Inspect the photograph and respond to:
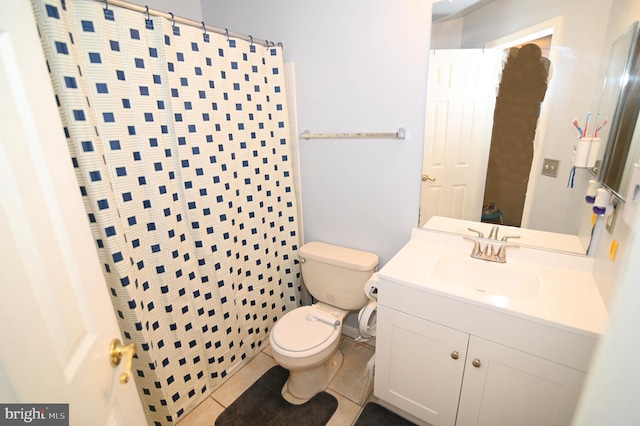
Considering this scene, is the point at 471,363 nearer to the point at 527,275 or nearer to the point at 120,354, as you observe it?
the point at 527,275

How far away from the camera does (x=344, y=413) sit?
1540 millimetres

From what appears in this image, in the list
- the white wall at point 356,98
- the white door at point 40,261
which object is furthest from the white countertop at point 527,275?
the white door at point 40,261

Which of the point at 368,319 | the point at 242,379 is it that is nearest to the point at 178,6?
the point at 368,319

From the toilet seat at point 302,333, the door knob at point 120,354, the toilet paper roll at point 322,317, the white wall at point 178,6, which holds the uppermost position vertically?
the white wall at point 178,6

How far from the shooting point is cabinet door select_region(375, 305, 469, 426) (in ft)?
3.94

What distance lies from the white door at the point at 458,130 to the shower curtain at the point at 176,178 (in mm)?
848

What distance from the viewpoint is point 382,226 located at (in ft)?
5.64

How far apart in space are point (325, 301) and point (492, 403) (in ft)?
3.22

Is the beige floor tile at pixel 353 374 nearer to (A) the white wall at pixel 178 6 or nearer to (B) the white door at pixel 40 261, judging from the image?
(B) the white door at pixel 40 261

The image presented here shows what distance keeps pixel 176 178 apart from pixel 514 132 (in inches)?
60.7

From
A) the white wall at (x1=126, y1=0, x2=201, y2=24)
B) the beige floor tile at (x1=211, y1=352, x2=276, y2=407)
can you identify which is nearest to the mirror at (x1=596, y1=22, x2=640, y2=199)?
the beige floor tile at (x1=211, y1=352, x2=276, y2=407)

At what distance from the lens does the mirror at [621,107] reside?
916 millimetres

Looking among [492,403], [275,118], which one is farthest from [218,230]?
[492,403]

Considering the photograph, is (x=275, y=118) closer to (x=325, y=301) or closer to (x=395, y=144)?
(x=395, y=144)
